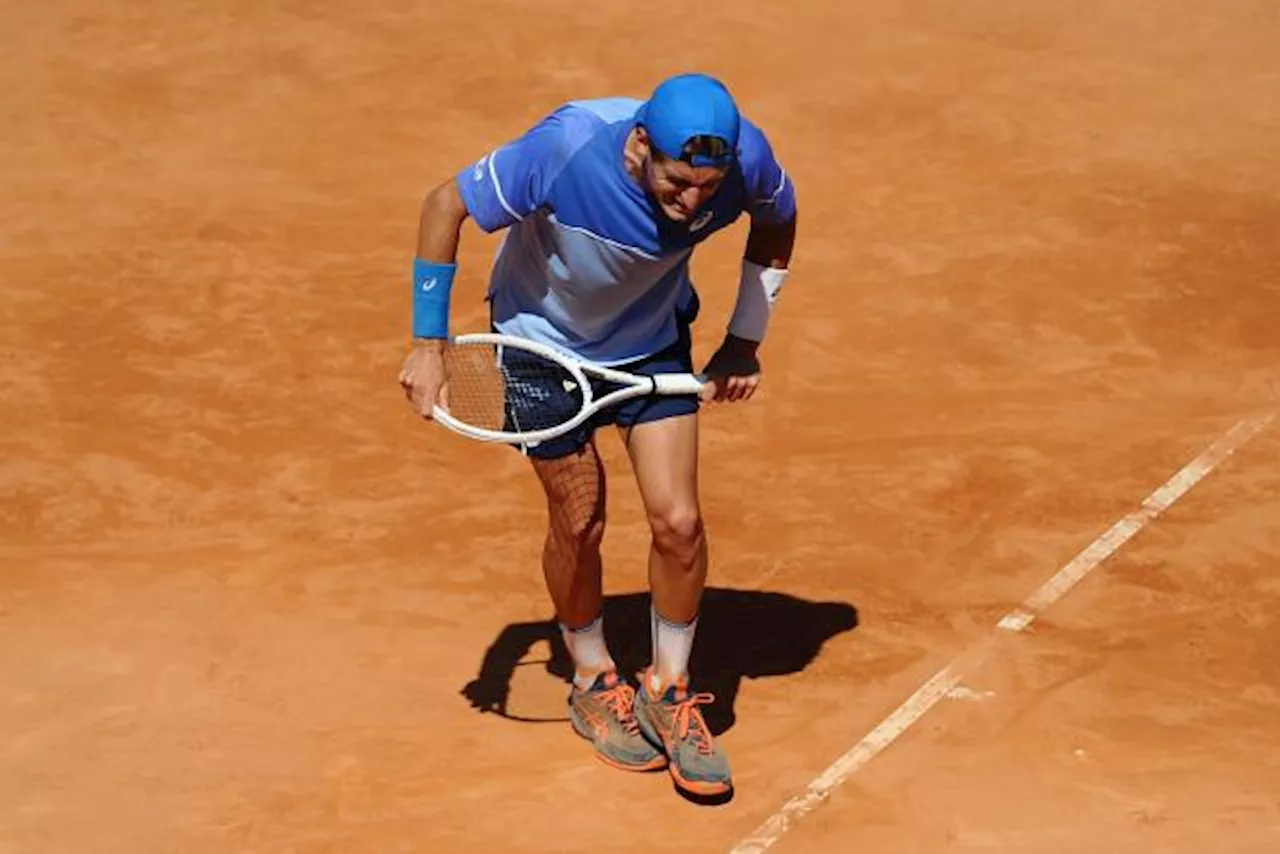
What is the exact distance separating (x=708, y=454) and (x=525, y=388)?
253cm

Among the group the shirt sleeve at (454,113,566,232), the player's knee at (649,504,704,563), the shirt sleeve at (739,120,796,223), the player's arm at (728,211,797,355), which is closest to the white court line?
the player's knee at (649,504,704,563)

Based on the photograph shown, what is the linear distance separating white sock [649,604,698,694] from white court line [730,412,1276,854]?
24.0 inches

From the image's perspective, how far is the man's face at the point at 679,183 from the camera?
7.91 m

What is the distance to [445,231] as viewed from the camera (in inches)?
327

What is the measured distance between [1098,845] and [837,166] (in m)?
6.13

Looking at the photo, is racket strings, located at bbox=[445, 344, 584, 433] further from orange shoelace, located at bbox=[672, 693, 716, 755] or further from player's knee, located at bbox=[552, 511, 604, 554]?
orange shoelace, located at bbox=[672, 693, 716, 755]

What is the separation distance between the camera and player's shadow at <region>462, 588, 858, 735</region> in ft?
31.1

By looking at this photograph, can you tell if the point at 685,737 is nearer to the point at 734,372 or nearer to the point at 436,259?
the point at 734,372

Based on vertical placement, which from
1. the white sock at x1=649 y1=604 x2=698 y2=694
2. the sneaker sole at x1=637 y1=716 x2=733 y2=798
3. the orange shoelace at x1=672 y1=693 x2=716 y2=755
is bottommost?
the sneaker sole at x1=637 y1=716 x2=733 y2=798

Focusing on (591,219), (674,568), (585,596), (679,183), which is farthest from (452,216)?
(585,596)

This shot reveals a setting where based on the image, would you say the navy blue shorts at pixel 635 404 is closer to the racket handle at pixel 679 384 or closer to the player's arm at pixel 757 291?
the racket handle at pixel 679 384

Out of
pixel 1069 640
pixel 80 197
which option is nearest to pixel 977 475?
pixel 1069 640

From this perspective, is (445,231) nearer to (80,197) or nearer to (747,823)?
(747,823)

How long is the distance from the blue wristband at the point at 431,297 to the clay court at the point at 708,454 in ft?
5.07
